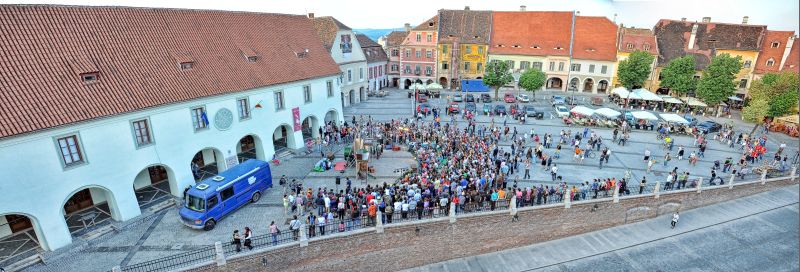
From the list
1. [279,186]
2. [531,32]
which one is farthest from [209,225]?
[531,32]

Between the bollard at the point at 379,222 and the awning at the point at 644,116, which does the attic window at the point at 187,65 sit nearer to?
the bollard at the point at 379,222

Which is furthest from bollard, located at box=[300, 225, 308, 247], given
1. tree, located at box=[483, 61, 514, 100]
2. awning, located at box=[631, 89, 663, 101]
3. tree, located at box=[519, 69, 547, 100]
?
tree, located at box=[519, 69, 547, 100]

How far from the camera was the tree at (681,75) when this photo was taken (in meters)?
44.3

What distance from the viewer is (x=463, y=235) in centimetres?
2091

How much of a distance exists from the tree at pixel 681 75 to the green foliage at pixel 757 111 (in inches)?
258

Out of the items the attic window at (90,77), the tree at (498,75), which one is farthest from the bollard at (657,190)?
the attic window at (90,77)

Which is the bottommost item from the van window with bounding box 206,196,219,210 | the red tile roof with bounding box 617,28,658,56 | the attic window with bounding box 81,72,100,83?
the van window with bounding box 206,196,219,210

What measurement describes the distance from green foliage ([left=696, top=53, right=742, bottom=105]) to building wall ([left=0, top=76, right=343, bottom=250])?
43.9 meters

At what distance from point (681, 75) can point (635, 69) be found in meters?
4.80

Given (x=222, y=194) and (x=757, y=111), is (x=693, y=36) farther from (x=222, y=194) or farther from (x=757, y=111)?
(x=222, y=194)

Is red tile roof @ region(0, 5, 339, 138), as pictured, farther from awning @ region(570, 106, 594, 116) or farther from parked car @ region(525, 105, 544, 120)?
awning @ region(570, 106, 594, 116)

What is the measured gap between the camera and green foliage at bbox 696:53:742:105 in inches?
1617

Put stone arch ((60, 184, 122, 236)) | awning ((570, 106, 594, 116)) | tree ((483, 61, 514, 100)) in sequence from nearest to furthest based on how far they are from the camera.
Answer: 1. stone arch ((60, 184, 122, 236))
2. awning ((570, 106, 594, 116))
3. tree ((483, 61, 514, 100))

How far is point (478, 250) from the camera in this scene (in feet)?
72.2
